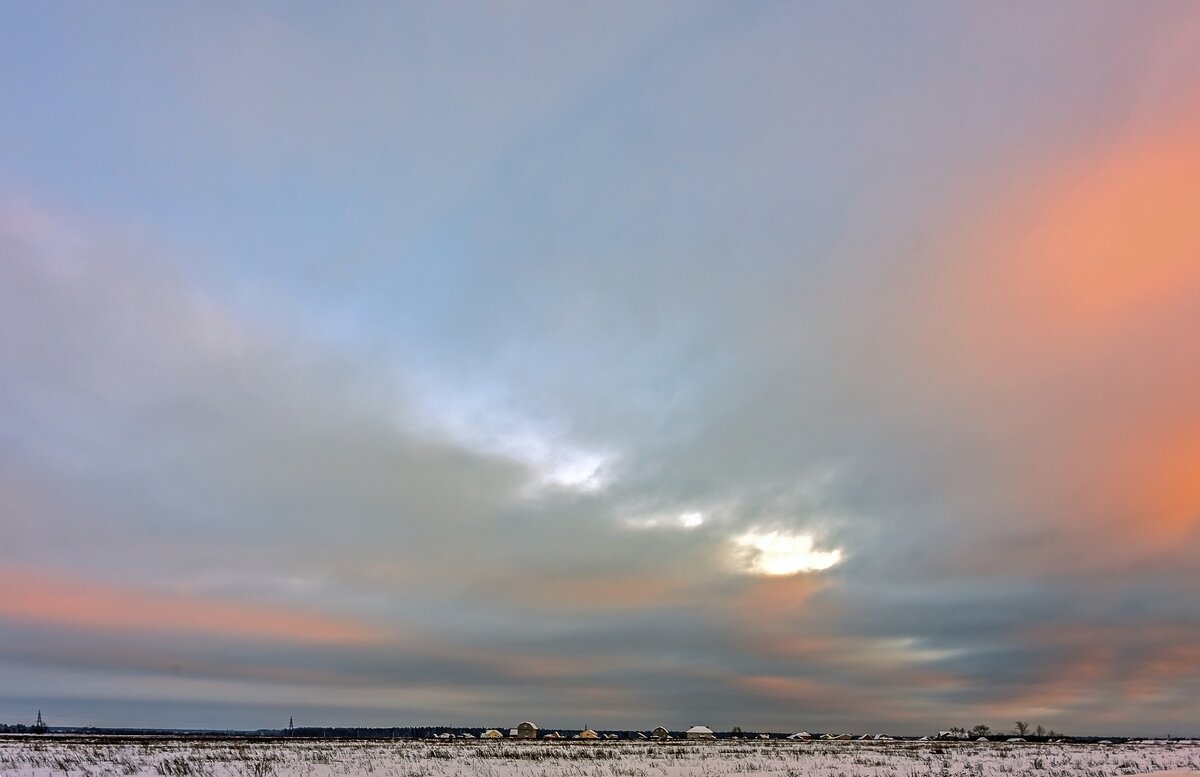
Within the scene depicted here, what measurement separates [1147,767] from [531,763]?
3033 cm

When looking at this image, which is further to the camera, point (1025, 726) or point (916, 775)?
point (1025, 726)

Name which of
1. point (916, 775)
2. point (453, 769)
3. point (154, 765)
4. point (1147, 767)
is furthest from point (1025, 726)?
point (154, 765)

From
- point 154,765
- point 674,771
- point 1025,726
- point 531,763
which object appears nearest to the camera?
point 154,765

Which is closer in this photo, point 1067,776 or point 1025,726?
point 1067,776

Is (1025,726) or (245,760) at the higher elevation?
(245,760)

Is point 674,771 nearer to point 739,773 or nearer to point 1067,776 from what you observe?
point 739,773

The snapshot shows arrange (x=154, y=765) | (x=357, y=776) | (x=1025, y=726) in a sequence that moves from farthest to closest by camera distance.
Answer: (x=1025, y=726)
(x=154, y=765)
(x=357, y=776)

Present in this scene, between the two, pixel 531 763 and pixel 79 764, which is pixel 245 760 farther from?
pixel 531 763

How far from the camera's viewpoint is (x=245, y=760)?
3653cm

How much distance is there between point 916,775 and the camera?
33094 mm

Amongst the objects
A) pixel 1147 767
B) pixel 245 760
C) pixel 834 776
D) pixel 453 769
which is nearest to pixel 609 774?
pixel 453 769

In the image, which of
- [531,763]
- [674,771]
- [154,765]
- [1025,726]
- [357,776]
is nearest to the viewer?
[357,776]

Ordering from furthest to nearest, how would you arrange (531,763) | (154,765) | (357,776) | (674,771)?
(531,763)
(674,771)
(154,765)
(357,776)

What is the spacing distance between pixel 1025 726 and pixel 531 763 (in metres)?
143
